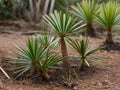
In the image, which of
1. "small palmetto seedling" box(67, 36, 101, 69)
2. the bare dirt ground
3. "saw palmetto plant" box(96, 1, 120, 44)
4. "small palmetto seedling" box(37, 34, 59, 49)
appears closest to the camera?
the bare dirt ground

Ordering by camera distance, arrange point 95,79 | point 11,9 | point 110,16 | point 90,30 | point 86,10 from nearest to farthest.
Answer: point 95,79 < point 110,16 < point 86,10 < point 90,30 < point 11,9

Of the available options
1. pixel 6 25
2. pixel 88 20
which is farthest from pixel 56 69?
pixel 6 25

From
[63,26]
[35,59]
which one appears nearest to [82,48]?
[63,26]

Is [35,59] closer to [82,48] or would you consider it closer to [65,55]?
[65,55]

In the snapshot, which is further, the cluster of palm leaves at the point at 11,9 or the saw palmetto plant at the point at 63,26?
the cluster of palm leaves at the point at 11,9

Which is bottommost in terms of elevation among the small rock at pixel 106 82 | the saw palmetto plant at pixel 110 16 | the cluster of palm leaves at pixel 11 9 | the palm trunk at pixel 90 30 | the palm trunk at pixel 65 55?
the small rock at pixel 106 82

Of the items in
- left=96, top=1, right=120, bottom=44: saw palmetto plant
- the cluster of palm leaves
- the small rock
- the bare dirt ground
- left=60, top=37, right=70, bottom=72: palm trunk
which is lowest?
the small rock

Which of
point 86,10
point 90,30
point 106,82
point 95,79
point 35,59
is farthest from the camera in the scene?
point 90,30

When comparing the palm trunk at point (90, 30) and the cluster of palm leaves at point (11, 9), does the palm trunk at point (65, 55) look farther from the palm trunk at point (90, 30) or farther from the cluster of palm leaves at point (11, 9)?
the cluster of palm leaves at point (11, 9)

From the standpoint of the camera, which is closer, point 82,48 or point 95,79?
point 95,79

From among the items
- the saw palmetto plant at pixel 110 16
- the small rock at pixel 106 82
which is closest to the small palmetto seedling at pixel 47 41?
the small rock at pixel 106 82

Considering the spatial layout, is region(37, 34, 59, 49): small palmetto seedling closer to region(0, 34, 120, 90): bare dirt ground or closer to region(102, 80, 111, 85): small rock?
region(0, 34, 120, 90): bare dirt ground

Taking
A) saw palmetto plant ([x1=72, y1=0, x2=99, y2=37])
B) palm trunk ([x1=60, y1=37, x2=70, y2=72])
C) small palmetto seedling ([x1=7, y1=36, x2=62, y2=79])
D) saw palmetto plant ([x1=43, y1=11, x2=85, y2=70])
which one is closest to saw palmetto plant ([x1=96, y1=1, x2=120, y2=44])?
saw palmetto plant ([x1=72, y1=0, x2=99, y2=37])

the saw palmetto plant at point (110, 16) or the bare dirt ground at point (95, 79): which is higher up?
the saw palmetto plant at point (110, 16)
